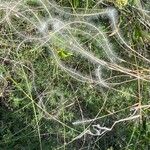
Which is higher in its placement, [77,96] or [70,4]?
[70,4]

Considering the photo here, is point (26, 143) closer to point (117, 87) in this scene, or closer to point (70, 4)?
point (117, 87)

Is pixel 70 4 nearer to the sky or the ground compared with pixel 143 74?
nearer to the sky

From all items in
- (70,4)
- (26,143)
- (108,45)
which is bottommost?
(26,143)

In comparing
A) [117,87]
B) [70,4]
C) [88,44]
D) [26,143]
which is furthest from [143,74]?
[26,143]

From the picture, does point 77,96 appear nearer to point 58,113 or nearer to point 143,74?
point 58,113

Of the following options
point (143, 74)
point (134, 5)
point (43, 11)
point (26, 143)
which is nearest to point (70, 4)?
point (43, 11)
